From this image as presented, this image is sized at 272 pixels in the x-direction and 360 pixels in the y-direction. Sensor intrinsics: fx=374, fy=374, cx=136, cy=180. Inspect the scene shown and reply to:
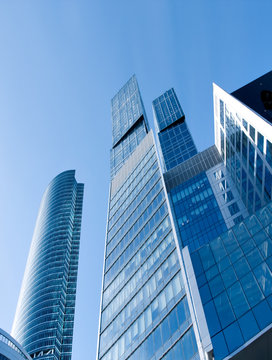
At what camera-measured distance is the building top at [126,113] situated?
154 m

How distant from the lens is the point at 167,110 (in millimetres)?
173750

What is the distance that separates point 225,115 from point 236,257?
37.5 meters

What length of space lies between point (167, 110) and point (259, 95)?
118554mm

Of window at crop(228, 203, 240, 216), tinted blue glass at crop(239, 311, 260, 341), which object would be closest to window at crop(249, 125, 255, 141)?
window at crop(228, 203, 240, 216)

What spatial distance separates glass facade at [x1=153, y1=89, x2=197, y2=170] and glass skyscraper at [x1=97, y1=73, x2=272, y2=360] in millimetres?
32897

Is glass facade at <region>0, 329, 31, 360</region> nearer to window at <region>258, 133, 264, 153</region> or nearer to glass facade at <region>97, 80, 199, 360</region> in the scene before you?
glass facade at <region>97, 80, 199, 360</region>

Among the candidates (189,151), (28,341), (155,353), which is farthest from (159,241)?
(28,341)

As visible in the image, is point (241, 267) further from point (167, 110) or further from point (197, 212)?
point (167, 110)

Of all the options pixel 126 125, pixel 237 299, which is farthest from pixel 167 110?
pixel 237 299

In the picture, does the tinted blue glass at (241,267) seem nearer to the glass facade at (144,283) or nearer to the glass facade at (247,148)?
the glass facade at (144,283)

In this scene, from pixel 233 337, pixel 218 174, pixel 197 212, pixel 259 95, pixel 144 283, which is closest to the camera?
pixel 233 337

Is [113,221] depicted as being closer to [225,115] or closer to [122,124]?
[225,115]

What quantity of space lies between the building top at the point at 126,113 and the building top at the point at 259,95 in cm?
9100

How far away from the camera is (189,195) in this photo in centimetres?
9006
